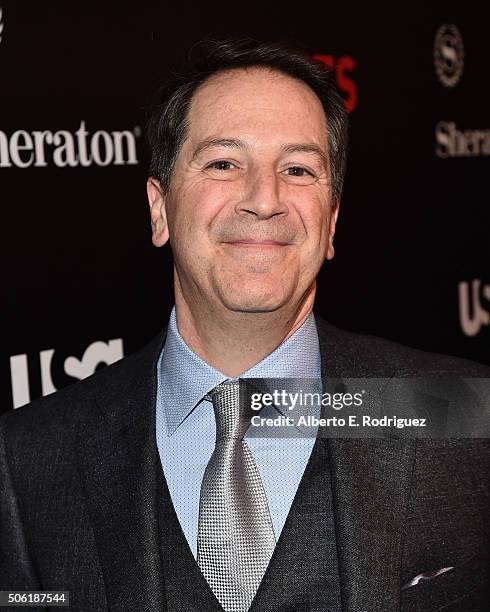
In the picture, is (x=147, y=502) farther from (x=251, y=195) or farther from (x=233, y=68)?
(x=233, y=68)

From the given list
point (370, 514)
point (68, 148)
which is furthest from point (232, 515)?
point (68, 148)

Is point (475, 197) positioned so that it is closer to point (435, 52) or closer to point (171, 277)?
point (435, 52)

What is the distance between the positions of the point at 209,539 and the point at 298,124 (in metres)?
0.71

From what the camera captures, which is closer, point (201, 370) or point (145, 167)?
point (201, 370)

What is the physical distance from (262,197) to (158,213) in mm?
299

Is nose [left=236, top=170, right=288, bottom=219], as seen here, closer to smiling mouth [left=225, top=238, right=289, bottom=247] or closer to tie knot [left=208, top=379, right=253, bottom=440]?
smiling mouth [left=225, top=238, right=289, bottom=247]

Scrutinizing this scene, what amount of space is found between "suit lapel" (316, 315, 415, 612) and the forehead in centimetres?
53

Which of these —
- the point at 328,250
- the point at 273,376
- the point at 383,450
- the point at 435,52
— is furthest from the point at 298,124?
the point at 435,52

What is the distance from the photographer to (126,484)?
5.15 ft

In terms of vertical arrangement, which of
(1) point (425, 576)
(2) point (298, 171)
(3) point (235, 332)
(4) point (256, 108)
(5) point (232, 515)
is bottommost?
(1) point (425, 576)

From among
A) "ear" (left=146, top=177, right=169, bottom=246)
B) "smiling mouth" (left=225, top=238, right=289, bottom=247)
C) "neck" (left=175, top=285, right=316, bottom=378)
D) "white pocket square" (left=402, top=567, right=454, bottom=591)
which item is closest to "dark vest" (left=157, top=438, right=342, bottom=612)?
"white pocket square" (left=402, top=567, right=454, bottom=591)

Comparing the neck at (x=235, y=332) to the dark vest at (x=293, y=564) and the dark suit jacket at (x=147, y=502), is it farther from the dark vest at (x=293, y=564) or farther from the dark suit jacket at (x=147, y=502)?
the dark vest at (x=293, y=564)

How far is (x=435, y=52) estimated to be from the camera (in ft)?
9.66

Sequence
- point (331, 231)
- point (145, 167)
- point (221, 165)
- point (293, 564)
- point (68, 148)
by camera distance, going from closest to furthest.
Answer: point (293, 564) → point (221, 165) → point (331, 231) → point (68, 148) → point (145, 167)
